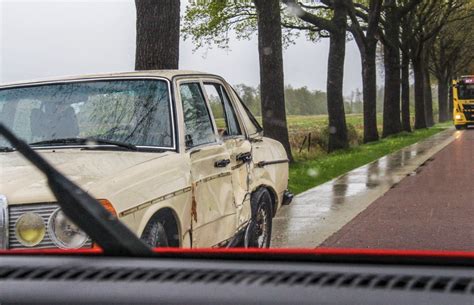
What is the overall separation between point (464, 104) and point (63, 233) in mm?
47106

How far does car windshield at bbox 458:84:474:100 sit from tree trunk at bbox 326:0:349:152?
25890 millimetres

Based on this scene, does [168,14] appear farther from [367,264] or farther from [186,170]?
[367,264]

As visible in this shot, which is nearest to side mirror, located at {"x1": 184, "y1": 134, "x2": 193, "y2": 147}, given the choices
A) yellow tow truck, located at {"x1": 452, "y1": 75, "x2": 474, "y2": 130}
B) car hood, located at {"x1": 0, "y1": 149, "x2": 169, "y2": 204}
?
car hood, located at {"x1": 0, "y1": 149, "x2": 169, "y2": 204}

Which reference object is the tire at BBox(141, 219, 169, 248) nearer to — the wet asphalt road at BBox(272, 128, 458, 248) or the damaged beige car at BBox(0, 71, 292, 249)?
the damaged beige car at BBox(0, 71, 292, 249)

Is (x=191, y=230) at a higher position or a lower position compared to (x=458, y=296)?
lower

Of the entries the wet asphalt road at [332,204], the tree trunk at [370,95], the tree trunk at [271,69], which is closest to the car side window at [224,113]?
the wet asphalt road at [332,204]

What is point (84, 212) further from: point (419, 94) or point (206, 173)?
point (419, 94)

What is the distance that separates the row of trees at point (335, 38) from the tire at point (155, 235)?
5969 millimetres

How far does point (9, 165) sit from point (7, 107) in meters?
1.25

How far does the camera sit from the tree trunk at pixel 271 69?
16.5m

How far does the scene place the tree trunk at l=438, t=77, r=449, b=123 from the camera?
6434 cm

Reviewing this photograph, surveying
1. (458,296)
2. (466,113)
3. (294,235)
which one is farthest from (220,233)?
(466,113)

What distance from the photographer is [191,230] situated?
4.72m

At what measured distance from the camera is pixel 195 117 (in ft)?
18.2
